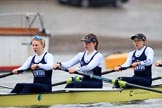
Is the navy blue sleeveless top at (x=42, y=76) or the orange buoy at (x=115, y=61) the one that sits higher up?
the orange buoy at (x=115, y=61)

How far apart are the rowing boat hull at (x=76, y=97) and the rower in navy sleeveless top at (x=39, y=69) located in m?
0.18

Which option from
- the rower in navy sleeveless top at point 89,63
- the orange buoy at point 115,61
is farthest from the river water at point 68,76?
the rower in navy sleeveless top at point 89,63

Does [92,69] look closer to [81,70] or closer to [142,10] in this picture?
[81,70]

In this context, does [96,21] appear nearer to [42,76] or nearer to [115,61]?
[115,61]

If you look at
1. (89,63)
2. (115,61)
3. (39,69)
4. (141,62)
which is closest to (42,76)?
(39,69)

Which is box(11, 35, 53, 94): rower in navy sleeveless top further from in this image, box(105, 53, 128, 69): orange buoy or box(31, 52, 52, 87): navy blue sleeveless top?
box(105, 53, 128, 69): orange buoy

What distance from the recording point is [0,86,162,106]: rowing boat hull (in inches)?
428

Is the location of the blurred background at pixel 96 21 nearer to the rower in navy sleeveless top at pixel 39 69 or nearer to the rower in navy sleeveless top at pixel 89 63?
the rower in navy sleeveless top at pixel 89 63

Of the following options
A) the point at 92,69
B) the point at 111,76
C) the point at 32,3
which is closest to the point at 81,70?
the point at 92,69

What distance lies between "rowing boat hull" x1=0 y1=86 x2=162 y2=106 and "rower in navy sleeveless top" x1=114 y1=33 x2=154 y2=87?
0.25 m

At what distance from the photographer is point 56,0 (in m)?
35.3

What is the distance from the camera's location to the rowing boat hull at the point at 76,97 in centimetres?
1088

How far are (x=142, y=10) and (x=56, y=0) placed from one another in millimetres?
5092

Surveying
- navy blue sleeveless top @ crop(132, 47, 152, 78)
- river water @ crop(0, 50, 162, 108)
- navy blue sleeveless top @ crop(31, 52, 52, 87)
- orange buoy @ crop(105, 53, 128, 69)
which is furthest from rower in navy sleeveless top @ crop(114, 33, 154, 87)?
orange buoy @ crop(105, 53, 128, 69)
